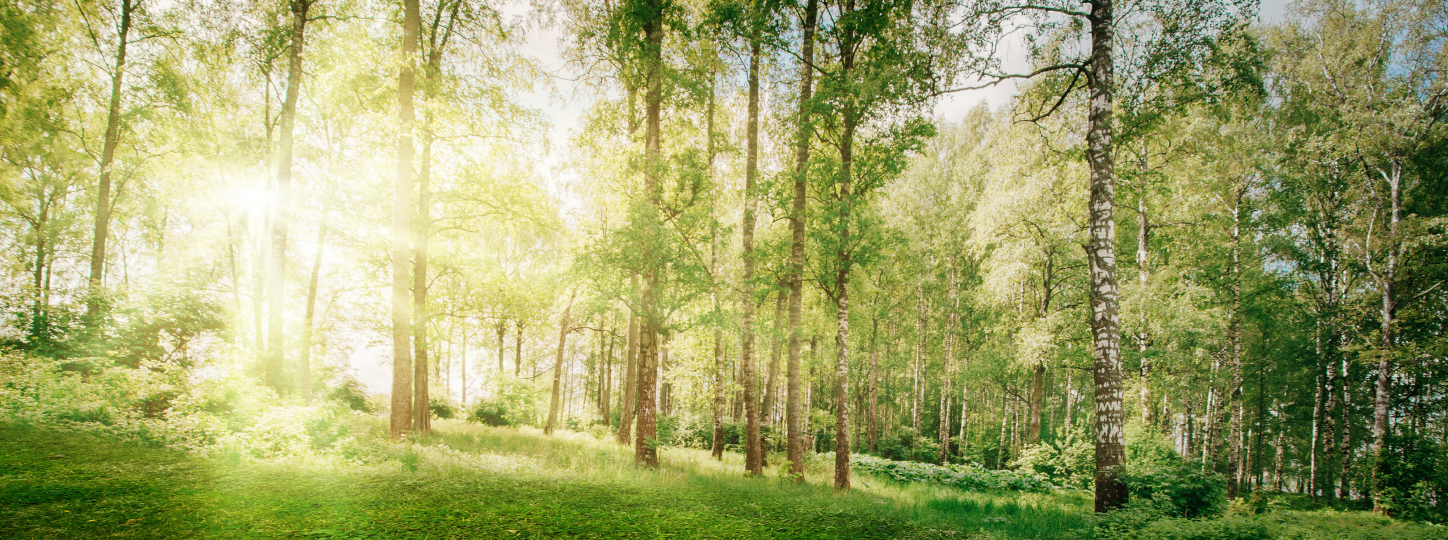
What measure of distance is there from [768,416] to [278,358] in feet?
49.8

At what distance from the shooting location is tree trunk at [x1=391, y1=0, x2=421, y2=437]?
10.8 meters

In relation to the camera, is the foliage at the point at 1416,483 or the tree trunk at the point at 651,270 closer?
the tree trunk at the point at 651,270

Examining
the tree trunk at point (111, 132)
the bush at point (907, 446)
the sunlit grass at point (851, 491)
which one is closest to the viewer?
the sunlit grass at point (851, 491)

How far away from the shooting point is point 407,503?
4926mm

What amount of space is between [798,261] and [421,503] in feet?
26.0

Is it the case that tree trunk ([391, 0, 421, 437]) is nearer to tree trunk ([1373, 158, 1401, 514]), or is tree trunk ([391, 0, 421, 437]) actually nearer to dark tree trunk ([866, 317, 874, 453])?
dark tree trunk ([866, 317, 874, 453])

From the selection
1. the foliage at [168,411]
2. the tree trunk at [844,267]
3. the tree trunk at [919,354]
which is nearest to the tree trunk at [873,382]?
the tree trunk at [919,354]

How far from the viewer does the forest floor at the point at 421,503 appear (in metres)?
3.75

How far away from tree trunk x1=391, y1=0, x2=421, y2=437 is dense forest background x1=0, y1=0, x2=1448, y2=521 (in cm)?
8


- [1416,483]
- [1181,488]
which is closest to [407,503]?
[1181,488]

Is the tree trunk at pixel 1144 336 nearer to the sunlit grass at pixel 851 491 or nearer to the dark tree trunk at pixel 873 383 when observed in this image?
the sunlit grass at pixel 851 491

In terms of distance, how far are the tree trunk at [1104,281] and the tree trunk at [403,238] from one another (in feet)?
44.9

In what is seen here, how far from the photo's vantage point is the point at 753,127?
1162 cm

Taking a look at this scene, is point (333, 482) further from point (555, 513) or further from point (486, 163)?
point (486, 163)
